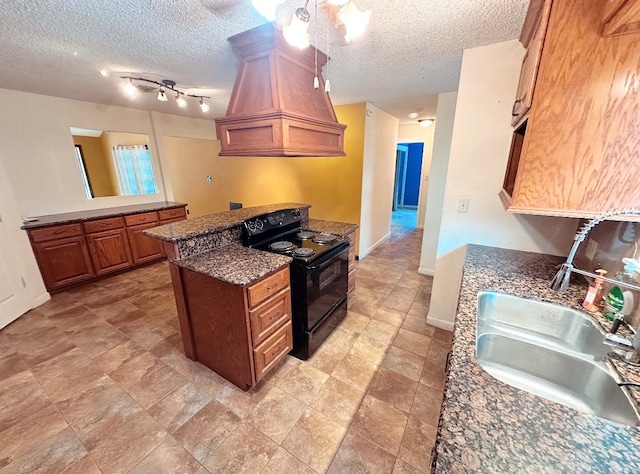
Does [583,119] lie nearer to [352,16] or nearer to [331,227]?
[352,16]

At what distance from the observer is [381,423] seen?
60.6 inches

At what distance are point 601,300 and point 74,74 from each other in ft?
13.9

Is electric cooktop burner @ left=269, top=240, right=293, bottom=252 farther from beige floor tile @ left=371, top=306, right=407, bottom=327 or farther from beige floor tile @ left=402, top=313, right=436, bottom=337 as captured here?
beige floor tile @ left=402, top=313, right=436, bottom=337

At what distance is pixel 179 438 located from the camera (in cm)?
146

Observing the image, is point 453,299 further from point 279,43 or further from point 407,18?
point 279,43

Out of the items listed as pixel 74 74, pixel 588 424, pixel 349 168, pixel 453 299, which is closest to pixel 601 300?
pixel 588 424

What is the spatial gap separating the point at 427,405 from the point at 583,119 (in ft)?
5.76

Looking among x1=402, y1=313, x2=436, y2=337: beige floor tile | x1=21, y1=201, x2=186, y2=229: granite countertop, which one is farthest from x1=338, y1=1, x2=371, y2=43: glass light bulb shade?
x1=21, y1=201, x2=186, y2=229: granite countertop

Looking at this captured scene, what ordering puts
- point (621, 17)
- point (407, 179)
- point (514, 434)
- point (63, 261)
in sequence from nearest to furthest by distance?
point (514, 434) → point (621, 17) → point (63, 261) → point (407, 179)

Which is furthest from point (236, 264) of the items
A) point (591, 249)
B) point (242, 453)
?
point (591, 249)

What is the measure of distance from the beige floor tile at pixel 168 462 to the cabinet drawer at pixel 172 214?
3.33 m

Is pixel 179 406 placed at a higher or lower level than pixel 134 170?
lower

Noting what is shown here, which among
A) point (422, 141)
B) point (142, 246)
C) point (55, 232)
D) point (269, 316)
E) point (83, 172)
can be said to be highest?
point (422, 141)

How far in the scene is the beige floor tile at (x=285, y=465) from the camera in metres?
1.30
